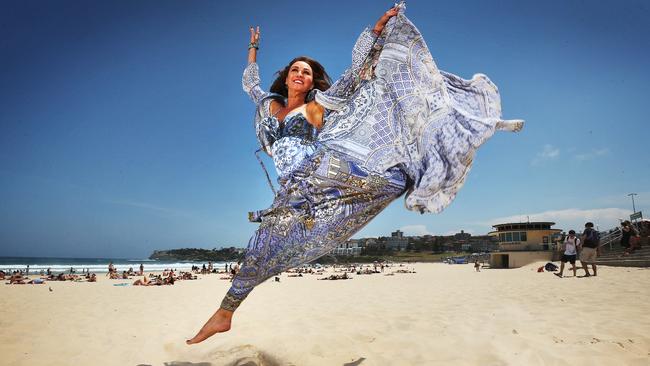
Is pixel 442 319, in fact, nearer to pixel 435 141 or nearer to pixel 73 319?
pixel 435 141

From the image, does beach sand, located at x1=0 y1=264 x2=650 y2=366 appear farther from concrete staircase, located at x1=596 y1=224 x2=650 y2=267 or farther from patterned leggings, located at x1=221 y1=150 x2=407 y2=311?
concrete staircase, located at x1=596 y1=224 x2=650 y2=267

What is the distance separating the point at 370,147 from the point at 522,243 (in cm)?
3135

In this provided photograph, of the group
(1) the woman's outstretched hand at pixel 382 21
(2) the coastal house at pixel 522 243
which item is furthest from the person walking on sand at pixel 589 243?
(2) the coastal house at pixel 522 243

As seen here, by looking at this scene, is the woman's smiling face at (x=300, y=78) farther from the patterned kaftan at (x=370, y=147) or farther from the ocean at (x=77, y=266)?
the ocean at (x=77, y=266)

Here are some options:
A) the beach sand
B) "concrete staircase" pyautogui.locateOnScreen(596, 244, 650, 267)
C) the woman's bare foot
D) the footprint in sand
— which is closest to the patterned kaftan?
the woman's bare foot

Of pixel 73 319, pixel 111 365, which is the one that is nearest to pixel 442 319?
pixel 111 365

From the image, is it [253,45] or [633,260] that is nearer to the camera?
[253,45]

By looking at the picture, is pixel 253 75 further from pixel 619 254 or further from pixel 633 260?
pixel 619 254

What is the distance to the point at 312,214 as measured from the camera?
2.73 m

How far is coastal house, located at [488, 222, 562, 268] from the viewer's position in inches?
1097

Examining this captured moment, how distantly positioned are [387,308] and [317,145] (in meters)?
5.21

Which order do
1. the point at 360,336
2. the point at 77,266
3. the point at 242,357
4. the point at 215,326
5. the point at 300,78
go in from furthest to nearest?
the point at 77,266 → the point at 360,336 → the point at 242,357 → the point at 300,78 → the point at 215,326

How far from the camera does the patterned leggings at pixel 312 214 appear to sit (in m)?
2.63

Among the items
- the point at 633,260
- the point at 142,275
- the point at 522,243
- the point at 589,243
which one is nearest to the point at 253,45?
the point at 589,243
